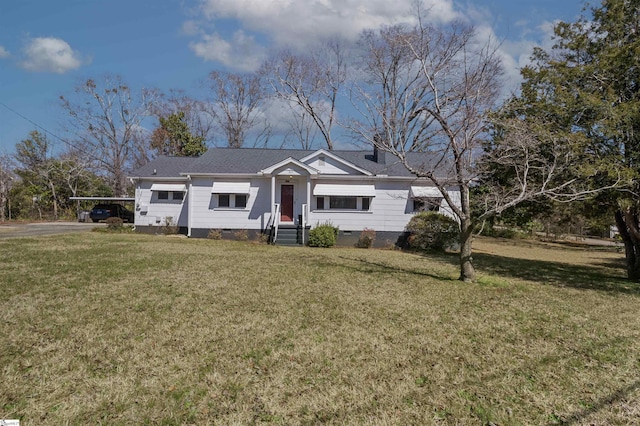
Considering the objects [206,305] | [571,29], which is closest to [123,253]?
[206,305]

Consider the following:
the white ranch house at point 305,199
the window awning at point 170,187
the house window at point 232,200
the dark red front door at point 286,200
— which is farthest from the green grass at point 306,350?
the window awning at point 170,187

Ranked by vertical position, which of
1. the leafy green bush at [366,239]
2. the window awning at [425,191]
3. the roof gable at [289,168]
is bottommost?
the leafy green bush at [366,239]

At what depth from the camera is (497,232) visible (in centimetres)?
2658

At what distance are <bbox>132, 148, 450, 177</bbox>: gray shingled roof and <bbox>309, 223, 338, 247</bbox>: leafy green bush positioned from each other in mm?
3801

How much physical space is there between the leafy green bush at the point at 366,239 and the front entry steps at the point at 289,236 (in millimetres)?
2841

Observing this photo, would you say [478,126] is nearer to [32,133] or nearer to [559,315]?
[559,315]

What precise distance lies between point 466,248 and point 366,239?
27.6 feet

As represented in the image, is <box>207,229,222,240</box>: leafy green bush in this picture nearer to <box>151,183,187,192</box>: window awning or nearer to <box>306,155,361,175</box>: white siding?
<box>151,183,187,192</box>: window awning

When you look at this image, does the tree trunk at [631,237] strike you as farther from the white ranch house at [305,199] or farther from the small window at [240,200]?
the small window at [240,200]

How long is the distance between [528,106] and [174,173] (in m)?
17.1

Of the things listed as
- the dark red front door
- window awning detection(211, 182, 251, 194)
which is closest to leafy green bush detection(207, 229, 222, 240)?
window awning detection(211, 182, 251, 194)

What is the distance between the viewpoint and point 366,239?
16.9 m

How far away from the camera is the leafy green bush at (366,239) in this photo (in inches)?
665

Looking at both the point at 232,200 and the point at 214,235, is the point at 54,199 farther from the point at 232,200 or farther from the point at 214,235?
the point at 232,200
